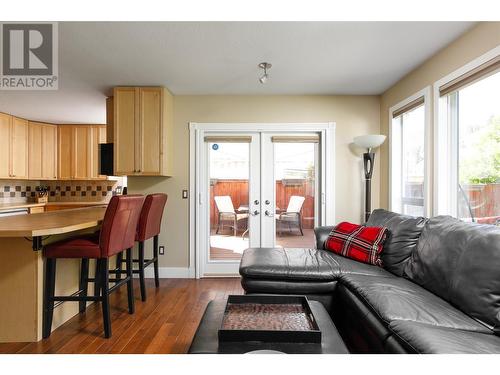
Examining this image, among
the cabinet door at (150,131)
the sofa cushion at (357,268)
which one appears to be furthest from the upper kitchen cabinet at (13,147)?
the sofa cushion at (357,268)

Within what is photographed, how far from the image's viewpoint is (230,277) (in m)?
3.87

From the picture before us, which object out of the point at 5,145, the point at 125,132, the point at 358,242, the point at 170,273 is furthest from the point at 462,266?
the point at 5,145

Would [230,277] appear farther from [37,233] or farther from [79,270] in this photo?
[37,233]

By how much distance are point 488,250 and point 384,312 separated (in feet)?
2.18

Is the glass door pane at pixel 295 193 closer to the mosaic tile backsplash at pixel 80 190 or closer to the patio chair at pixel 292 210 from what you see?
the patio chair at pixel 292 210

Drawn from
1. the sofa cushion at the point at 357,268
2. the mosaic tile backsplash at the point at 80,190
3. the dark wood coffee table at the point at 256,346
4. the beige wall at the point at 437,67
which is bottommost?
the dark wood coffee table at the point at 256,346

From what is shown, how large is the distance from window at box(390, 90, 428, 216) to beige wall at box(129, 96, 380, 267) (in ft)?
1.37

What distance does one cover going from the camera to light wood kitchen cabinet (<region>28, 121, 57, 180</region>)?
196 inches

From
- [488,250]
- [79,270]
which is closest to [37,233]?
Result: [79,270]

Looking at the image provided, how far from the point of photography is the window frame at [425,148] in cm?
279

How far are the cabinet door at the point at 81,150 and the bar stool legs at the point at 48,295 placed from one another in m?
3.50

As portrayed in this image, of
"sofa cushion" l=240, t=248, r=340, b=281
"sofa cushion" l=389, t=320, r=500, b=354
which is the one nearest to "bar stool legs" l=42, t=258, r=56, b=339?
"sofa cushion" l=240, t=248, r=340, b=281

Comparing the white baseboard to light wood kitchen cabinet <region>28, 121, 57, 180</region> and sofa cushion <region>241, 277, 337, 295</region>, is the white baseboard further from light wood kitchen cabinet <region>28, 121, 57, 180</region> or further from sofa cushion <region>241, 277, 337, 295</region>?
light wood kitchen cabinet <region>28, 121, 57, 180</region>

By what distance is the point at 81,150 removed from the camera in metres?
5.30
